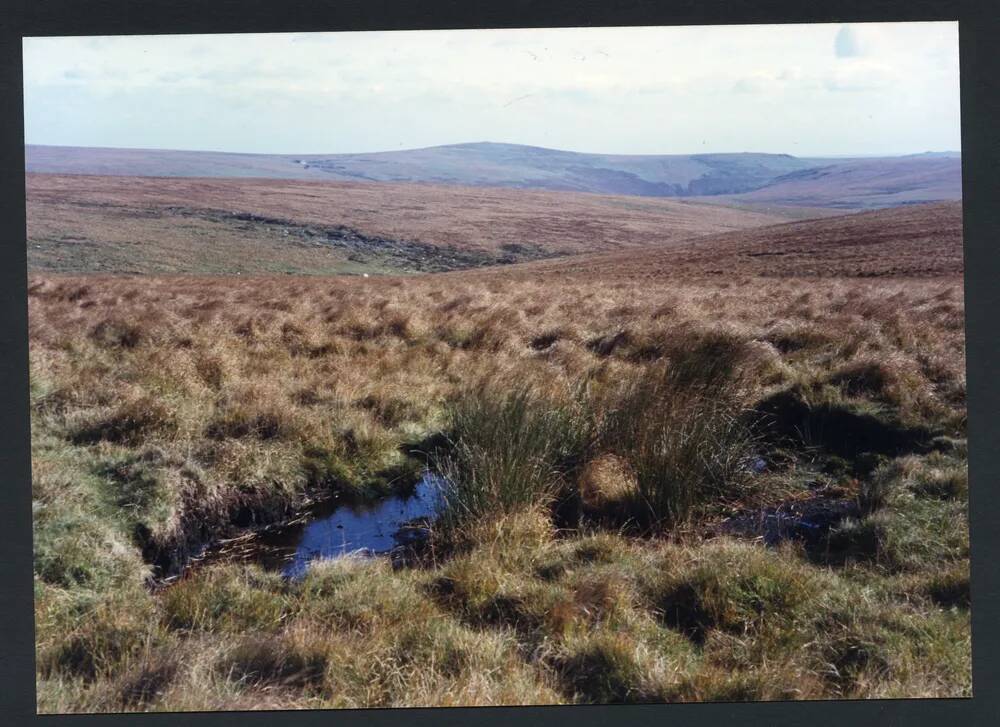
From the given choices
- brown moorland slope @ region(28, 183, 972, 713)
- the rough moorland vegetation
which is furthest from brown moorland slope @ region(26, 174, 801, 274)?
the rough moorland vegetation

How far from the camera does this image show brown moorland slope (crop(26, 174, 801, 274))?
34094mm

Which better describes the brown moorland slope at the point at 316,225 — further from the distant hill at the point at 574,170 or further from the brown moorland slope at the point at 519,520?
the brown moorland slope at the point at 519,520

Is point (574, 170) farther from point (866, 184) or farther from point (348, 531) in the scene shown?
point (348, 531)

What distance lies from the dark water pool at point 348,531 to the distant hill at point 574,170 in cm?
5224

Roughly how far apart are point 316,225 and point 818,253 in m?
22.4

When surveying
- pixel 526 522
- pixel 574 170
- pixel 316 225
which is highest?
pixel 574 170

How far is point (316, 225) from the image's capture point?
41312 millimetres

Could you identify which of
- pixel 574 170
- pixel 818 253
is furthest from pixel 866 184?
pixel 818 253

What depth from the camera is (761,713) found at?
4.38m

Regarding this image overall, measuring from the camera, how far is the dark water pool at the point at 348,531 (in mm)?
7388

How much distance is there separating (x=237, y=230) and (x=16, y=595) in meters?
36.5

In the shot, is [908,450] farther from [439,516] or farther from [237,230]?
[237,230]

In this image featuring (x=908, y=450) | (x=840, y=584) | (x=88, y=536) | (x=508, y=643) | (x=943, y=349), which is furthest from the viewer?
(x=943, y=349)

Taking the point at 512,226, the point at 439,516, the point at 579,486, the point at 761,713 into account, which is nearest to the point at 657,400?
the point at 579,486
